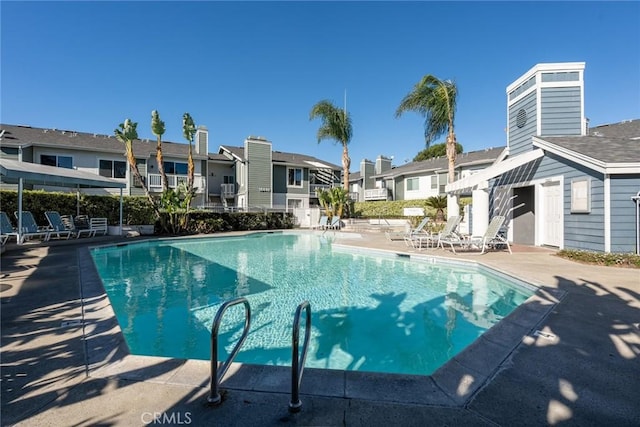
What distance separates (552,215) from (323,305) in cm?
1013

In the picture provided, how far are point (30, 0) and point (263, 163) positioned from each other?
Answer: 18.8m

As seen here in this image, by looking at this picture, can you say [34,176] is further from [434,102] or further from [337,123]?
[337,123]

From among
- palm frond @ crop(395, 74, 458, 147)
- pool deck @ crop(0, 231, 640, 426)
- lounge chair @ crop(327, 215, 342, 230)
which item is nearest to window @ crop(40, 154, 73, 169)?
lounge chair @ crop(327, 215, 342, 230)

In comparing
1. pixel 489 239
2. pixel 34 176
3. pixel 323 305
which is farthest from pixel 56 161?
pixel 489 239

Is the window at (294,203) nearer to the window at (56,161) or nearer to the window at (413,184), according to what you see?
the window at (413,184)

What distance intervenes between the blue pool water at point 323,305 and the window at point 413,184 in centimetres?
2264

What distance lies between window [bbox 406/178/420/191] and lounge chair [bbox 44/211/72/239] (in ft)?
94.5

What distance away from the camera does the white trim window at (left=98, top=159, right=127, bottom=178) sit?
22.7m

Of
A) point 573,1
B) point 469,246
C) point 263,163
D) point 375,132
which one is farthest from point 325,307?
point 375,132

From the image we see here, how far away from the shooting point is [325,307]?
6.09 meters

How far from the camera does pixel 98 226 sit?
16.3 meters

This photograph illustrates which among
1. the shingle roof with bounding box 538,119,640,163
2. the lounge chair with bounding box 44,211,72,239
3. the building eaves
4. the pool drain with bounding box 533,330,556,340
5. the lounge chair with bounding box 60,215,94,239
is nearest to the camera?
the pool drain with bounding box 533,330,556,340

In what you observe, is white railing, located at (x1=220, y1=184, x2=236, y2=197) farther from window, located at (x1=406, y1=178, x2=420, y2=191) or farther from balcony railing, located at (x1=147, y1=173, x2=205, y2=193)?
window, located at (x1=406, y1=178, x2=420, y2=191)

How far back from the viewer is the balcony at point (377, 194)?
33.6 meters
